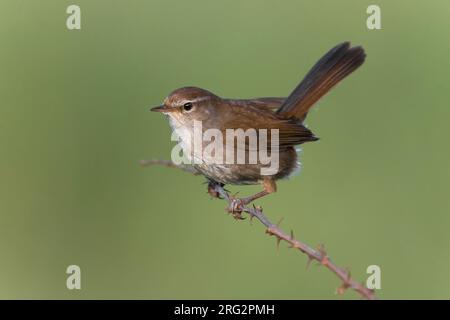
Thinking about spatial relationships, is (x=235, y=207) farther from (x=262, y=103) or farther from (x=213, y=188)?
(x=262, y=103)

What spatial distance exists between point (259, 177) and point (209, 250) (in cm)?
152

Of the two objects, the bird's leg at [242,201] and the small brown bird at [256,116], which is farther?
the small brown bird at [256,116]

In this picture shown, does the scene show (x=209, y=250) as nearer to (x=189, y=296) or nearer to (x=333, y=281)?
(x=189, y=296)

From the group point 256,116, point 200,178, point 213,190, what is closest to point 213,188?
point 213,190

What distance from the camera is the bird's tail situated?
5.09 metres

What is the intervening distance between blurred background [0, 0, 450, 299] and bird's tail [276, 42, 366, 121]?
0.67 ft

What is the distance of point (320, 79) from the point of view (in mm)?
5109

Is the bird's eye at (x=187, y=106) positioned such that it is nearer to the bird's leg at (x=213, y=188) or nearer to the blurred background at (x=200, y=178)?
the bird's leg at (x=213, y=188)

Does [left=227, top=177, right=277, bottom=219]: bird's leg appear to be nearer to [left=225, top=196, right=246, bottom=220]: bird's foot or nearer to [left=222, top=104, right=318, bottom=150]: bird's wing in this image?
[left=225, top=196, right=246, bottom=220]: bird's foot

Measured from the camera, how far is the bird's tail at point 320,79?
5.09 meters

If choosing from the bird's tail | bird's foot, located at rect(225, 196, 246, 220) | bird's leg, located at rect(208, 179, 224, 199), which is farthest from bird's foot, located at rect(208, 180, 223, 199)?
the bird's tail

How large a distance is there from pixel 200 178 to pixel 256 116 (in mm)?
2291

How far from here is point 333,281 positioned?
5.71 m

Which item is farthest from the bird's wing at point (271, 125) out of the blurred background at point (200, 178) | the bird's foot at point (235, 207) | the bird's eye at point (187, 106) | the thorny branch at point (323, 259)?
the thorny branch at point (323, 259)
